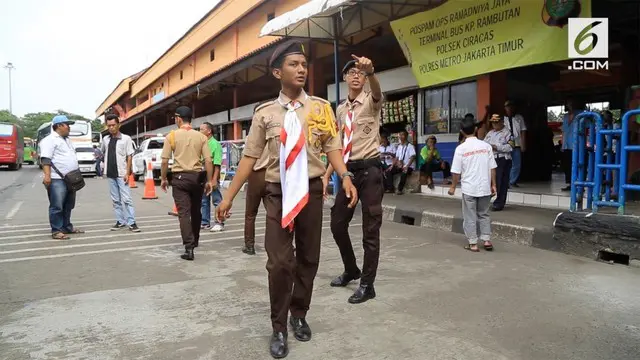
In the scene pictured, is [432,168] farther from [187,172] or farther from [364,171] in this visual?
[364,171]

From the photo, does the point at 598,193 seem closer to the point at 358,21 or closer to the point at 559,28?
the point at 559,28

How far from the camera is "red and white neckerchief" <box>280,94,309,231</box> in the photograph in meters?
2.88

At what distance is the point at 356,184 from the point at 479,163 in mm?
2412

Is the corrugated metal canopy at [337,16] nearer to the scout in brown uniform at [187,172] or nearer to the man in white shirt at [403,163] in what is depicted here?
the man in white shirt at [403,163]

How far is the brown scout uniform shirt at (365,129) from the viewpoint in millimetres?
3996

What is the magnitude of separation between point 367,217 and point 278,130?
127 cm

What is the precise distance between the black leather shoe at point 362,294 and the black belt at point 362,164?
0.97 meters

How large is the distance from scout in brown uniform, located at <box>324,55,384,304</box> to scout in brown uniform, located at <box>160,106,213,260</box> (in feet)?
7.38

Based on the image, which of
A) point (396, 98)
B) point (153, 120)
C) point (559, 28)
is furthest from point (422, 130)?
point (153, 120)

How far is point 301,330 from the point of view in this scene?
10.1 ft

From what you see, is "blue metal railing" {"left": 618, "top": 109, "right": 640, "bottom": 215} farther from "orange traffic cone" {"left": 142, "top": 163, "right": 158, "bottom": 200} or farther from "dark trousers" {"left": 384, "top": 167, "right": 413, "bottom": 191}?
"orange traffic cone" {"left": 142, "top": 163, "right": 158, "bottom": 200}

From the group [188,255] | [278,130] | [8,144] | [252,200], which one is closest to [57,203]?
[188,255]

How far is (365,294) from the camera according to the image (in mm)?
3859

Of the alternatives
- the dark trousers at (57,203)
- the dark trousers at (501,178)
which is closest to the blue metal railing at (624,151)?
the dark trousers at (501,178)
